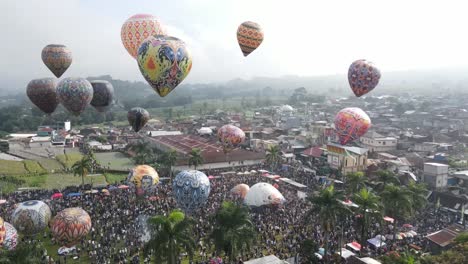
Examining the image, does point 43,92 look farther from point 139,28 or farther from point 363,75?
point 363,75

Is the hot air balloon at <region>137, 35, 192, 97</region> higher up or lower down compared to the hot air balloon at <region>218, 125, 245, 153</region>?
higher up

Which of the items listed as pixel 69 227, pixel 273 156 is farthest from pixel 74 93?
pixel 273 156

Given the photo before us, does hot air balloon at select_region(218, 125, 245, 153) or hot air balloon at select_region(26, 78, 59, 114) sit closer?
hot air balloon at select_region(26, 78, 59, 114)

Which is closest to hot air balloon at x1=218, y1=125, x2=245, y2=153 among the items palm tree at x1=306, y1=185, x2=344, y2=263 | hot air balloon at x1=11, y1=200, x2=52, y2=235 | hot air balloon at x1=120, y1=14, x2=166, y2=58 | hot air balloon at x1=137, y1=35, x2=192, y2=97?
hot air balloon at x1=120, y1=14, x2=166, y2=58

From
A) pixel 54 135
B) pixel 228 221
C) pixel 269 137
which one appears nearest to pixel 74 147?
pixel 54 135

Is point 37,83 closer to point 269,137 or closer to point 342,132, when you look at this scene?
point 342,132

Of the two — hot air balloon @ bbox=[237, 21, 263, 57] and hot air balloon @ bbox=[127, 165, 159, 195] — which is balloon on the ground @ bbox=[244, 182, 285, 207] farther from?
hot air balloon @ bbox=[237, 21, 263, 57]
